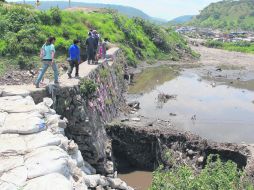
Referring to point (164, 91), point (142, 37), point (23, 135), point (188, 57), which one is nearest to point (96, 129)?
point (23, 135)

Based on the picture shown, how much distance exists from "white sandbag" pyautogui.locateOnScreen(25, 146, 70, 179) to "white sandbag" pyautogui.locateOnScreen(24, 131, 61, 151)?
0.99ft

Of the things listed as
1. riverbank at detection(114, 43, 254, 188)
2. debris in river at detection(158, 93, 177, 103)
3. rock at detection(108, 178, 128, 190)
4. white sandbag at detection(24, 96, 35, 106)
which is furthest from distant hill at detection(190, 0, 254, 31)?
white sandbag at detection(24, 96, 35, 106)

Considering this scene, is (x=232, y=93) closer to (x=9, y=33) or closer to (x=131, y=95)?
(x=131, y=95)

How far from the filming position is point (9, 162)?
8.45 meters

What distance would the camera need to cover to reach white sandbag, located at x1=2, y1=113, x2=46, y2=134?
32.8 feet

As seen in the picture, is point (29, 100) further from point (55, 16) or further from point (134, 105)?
point (55, 16)

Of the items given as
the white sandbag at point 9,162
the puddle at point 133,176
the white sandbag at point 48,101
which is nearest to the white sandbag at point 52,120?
the white sandbag at point 48,101

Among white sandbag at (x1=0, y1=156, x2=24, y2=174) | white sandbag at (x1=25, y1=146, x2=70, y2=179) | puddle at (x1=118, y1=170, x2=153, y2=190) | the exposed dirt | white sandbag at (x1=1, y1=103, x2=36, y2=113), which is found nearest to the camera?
white sandbag at (x1=25, y1=146, x2=70, y2=179)

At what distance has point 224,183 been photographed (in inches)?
406

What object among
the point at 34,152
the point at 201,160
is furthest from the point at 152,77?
the point at 34,152

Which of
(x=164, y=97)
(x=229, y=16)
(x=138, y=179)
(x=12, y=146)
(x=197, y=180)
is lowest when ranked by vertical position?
(x=138, y=179)

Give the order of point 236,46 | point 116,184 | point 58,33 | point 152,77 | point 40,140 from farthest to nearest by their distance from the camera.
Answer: point 236,46 < point 152,77 < point 58,33 < point 116,184 < point 40,140

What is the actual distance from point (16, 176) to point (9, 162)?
27.1 inches

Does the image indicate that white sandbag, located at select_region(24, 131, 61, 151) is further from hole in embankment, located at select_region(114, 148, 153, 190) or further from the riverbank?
the riverbank
